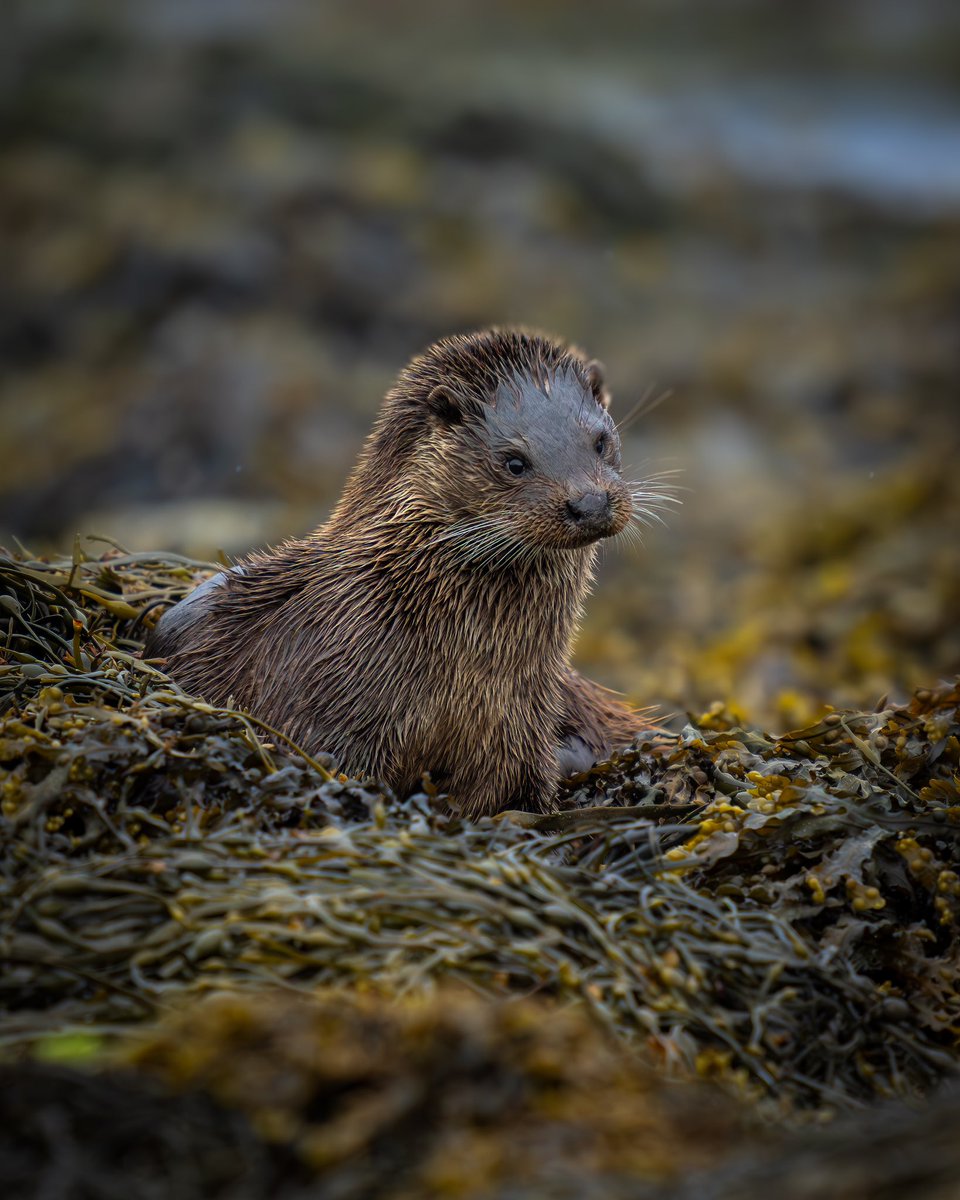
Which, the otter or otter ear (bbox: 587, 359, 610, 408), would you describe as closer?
the otter

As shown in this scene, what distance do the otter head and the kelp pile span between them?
71 cm

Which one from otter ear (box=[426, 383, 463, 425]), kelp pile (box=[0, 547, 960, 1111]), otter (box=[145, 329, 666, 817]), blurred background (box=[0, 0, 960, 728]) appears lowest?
kelp pile (box=[0, 547, 960, 1111])

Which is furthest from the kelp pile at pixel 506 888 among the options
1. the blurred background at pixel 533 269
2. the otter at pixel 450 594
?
the blurred background at pixel 533 269

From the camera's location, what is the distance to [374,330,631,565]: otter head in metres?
3.47

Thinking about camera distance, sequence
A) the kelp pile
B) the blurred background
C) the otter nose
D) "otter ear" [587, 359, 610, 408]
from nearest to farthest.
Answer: the kelp pile → the otter nose → "otter ear" [587, 359, 610, 408] → the blurred background

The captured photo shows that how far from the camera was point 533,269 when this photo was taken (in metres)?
11.9

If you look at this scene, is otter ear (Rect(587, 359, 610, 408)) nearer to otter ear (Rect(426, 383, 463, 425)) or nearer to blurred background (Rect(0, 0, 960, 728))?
otter ear (Rect(426, 383, 463, 425))

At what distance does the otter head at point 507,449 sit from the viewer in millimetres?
3467

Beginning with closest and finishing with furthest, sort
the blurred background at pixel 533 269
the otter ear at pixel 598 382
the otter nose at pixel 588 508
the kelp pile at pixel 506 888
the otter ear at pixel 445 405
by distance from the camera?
the kelp pile at pixel 506 888, the otter nose at pixel 588 508, the otter ear at pixel 445 405, the otter ear at pixel 598 382, the blurred background at pixel 533 269

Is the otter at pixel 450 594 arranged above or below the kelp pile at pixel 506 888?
above

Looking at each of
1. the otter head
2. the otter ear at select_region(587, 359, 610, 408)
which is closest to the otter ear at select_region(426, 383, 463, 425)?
the otter head

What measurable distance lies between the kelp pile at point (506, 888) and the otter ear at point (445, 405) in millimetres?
1018

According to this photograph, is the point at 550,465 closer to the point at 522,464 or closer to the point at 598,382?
the point at 522,464

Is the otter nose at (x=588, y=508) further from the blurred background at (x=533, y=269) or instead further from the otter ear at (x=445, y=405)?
the blurred background at (x=533, y=269)
